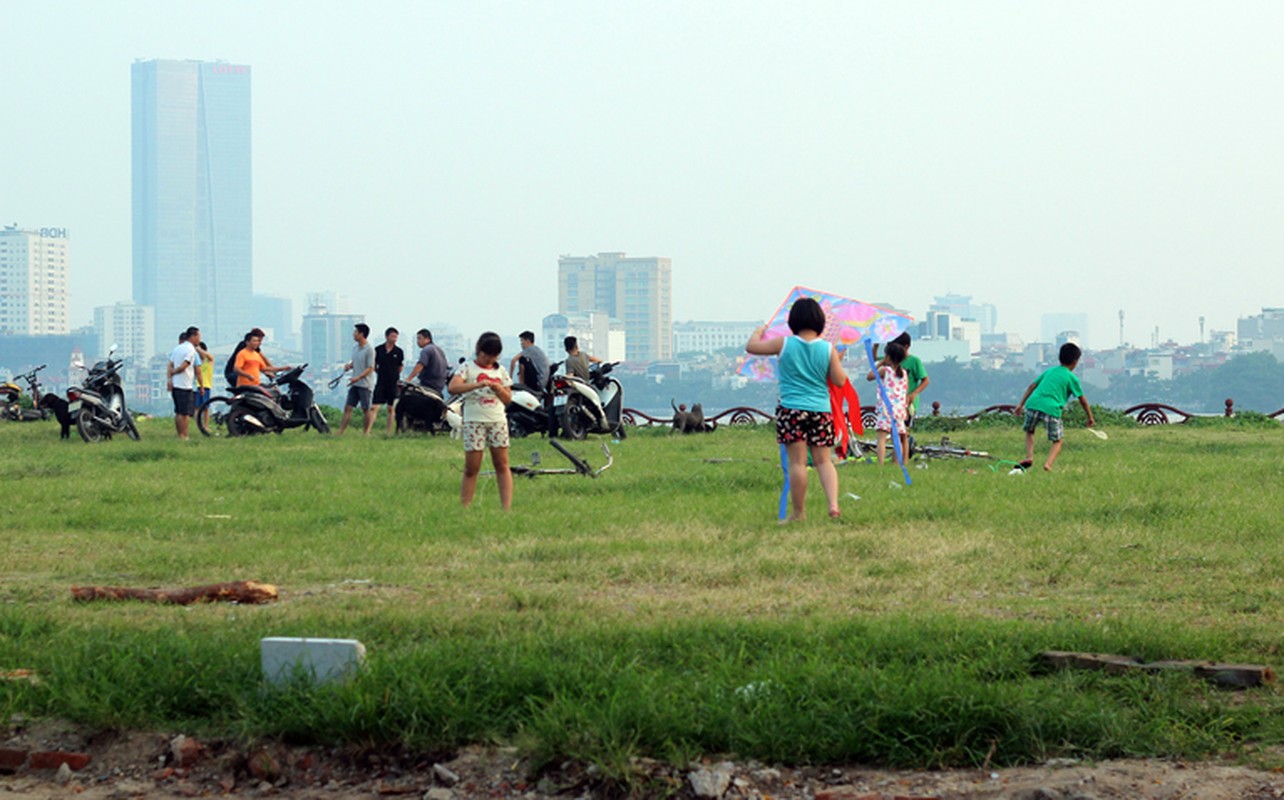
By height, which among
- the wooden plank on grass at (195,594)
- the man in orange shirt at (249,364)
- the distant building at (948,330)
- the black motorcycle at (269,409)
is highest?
the distant building at (948,330)

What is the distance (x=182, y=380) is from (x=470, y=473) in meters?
11.4

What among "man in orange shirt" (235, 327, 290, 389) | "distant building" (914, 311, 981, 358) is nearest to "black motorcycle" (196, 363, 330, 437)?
"man in orange shirt" (235, 327, 290, 389)

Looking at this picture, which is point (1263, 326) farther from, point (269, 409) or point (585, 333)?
point (269, 409)

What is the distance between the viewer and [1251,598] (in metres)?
7.26

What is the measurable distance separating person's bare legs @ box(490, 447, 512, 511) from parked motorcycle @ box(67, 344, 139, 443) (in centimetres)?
1152

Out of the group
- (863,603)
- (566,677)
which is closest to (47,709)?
(566,677)

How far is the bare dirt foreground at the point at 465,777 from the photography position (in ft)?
14.8

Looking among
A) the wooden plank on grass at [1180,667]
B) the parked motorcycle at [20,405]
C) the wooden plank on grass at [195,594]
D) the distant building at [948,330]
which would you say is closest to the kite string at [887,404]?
the wooden plank on grass at [195,594]

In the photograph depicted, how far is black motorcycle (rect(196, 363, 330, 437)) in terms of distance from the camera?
21859mm

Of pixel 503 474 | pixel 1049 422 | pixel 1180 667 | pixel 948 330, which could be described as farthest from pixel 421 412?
pixel 948 330

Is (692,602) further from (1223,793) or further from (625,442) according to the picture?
(625,442)

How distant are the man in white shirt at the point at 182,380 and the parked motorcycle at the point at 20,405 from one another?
7581 millimetres

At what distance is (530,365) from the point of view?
22281 mm

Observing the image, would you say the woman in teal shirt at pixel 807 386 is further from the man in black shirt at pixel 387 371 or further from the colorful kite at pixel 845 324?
the man in black shirt at pixel 387 371
